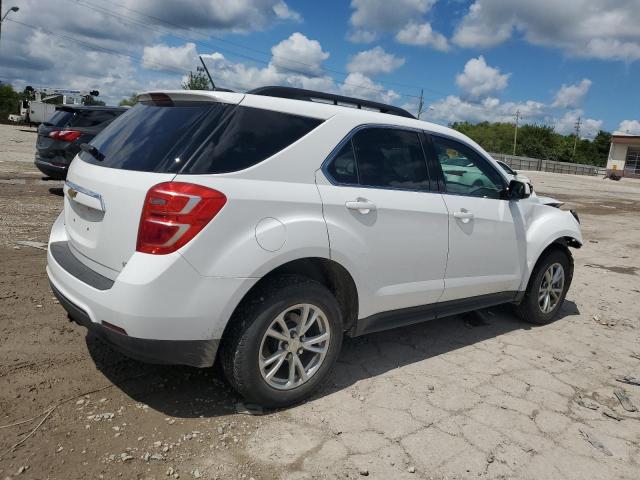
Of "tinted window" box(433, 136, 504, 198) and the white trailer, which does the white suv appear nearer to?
"tinted window" box(433, 136, 504, 198)

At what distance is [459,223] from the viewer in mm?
4027

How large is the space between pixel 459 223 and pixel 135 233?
7.86ft

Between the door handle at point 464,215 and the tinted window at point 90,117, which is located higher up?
the tinted window at point 90,117

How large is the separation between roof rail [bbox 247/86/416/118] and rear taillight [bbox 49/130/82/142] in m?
7.44

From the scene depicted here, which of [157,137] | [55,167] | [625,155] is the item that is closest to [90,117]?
[55,167]

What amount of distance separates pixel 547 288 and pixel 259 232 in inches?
137

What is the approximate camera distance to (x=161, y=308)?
2641mm

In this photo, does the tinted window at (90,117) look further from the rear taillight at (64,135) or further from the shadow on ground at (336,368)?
the shadow on ground at (336,368)

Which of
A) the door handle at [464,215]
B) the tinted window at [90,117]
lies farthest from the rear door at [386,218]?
the tinted window at [90,117]

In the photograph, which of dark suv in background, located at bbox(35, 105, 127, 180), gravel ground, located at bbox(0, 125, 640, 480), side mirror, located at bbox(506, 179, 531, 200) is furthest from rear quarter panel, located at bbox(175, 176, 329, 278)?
dark suv in background, located at bbox(35, 105, 127, 180)

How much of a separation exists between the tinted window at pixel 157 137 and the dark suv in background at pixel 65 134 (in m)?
6.73

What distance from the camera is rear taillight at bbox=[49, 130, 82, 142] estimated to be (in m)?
9.50

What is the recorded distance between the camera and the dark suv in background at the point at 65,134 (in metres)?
9.49

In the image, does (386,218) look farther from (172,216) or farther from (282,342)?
(172,216)
